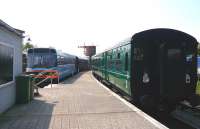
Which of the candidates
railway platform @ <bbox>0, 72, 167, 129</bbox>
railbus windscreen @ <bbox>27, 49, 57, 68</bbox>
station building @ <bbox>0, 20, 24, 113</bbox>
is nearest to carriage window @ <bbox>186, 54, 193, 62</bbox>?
railway platform @ <bbox>0, 72, 167, 129</bbox>

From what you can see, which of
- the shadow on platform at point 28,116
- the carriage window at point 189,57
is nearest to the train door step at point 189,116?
the carriage window at point 189,57

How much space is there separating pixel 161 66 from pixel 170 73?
0.38 m

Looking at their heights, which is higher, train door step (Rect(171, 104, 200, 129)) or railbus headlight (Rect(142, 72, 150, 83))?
railbus headlight (Rect(142, 72, 150, 83))

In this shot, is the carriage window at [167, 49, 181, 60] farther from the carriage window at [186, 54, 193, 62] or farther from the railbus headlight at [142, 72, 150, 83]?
the railbus headlight at [142, 72, 150, 83]

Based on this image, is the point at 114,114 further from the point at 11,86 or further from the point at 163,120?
the point at 11,86

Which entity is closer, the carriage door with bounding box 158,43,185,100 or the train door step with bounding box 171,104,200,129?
the carriage door with bounding box 158,43,185,100

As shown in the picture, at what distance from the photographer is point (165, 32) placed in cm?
1049

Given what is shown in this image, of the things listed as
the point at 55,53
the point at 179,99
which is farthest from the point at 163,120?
the point at 55,53

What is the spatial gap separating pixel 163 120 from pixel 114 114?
7.81 ft

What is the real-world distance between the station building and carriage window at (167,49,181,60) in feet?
17.7

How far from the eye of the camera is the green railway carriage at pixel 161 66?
33.2ft

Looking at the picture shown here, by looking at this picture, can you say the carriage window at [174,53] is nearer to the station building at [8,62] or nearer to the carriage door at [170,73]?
the carriage door at [170,73]

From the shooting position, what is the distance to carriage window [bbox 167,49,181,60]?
33.3 feet

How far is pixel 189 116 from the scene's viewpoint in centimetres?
1159
